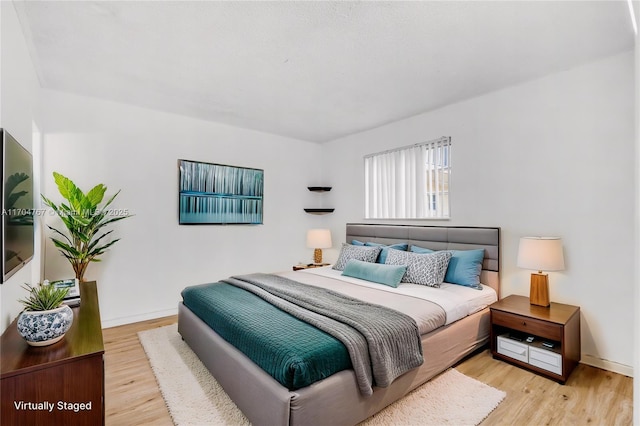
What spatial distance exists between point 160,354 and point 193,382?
26.7 inches

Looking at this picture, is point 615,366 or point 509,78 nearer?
point 615,366

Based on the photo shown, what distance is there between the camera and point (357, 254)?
3844 millimetres

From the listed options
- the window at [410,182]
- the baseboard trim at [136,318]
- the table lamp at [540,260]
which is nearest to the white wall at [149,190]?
the baseboard trim at [136,318]

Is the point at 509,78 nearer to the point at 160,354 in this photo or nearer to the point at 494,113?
the point at 494,113

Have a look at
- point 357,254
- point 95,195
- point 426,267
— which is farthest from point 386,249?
point 95,195

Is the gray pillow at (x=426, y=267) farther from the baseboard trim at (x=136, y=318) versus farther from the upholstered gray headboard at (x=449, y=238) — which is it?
the baseboard trim at (x=136, y=318)

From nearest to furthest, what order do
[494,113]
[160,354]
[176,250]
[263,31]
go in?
[263,31], [160,354], [494,113], [176,250]

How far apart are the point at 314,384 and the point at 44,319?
1.37m

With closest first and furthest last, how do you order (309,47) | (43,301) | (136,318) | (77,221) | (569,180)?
(43,301), (309,47), (569,180), (77,221), (136,318)

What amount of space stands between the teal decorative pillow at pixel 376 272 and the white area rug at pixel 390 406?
3.02ft

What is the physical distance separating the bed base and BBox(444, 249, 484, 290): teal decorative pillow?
1.30ft

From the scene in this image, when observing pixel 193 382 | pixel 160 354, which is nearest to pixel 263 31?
pixel 193 382

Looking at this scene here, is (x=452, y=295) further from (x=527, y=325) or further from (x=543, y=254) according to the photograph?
(x=543, y=254)

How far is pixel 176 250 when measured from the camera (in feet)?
13.0
